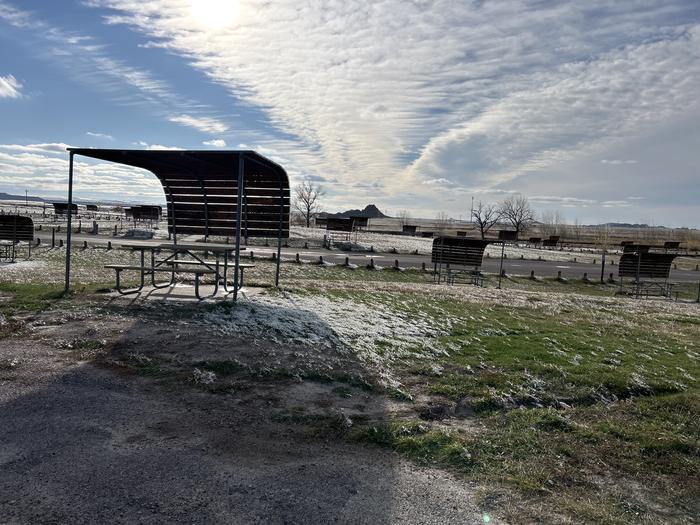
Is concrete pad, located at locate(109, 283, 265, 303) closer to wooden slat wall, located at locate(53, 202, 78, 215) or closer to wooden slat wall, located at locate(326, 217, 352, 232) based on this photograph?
wooden slat wall, located at locate(326, 217, 352, 232)

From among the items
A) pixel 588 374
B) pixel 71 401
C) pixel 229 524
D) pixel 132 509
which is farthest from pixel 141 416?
pixel 588 374

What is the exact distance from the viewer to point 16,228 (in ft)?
53.1

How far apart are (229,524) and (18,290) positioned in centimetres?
810

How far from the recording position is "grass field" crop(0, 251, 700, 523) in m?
3.41

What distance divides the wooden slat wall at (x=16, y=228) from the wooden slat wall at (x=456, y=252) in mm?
13484

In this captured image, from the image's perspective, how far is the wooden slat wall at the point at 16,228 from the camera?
1614 cm

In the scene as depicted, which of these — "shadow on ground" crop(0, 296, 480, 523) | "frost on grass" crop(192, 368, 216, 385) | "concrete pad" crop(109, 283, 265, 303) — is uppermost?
"concrete pad" crop(109, 283, 265, 303)

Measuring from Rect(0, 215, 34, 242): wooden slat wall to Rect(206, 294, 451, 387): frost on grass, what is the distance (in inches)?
446

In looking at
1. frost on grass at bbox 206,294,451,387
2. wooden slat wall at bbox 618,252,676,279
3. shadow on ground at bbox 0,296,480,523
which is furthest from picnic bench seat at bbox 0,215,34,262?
wooden slat wall at bbox 618,252,676,279

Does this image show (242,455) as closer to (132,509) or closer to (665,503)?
(132,509)

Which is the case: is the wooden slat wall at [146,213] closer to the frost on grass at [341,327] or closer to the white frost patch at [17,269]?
the white frost patch at [17,269]

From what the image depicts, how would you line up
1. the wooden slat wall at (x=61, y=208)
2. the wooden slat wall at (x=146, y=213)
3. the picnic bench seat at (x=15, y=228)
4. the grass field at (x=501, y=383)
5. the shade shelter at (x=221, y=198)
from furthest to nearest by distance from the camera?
1. the wooden slat wall at (x=61, y=208)
2. the wooden slat wall at (x=146, y=213)
3. the picnic bench seat at (x=15, y=228)
4. the shade shelter at (x=221, y=198)
5. the grass field at (x=501, y=383)

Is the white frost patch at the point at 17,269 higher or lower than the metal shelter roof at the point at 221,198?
lower

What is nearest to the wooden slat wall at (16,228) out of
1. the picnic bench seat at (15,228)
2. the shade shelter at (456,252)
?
the picnic bench seat at (15,228)
